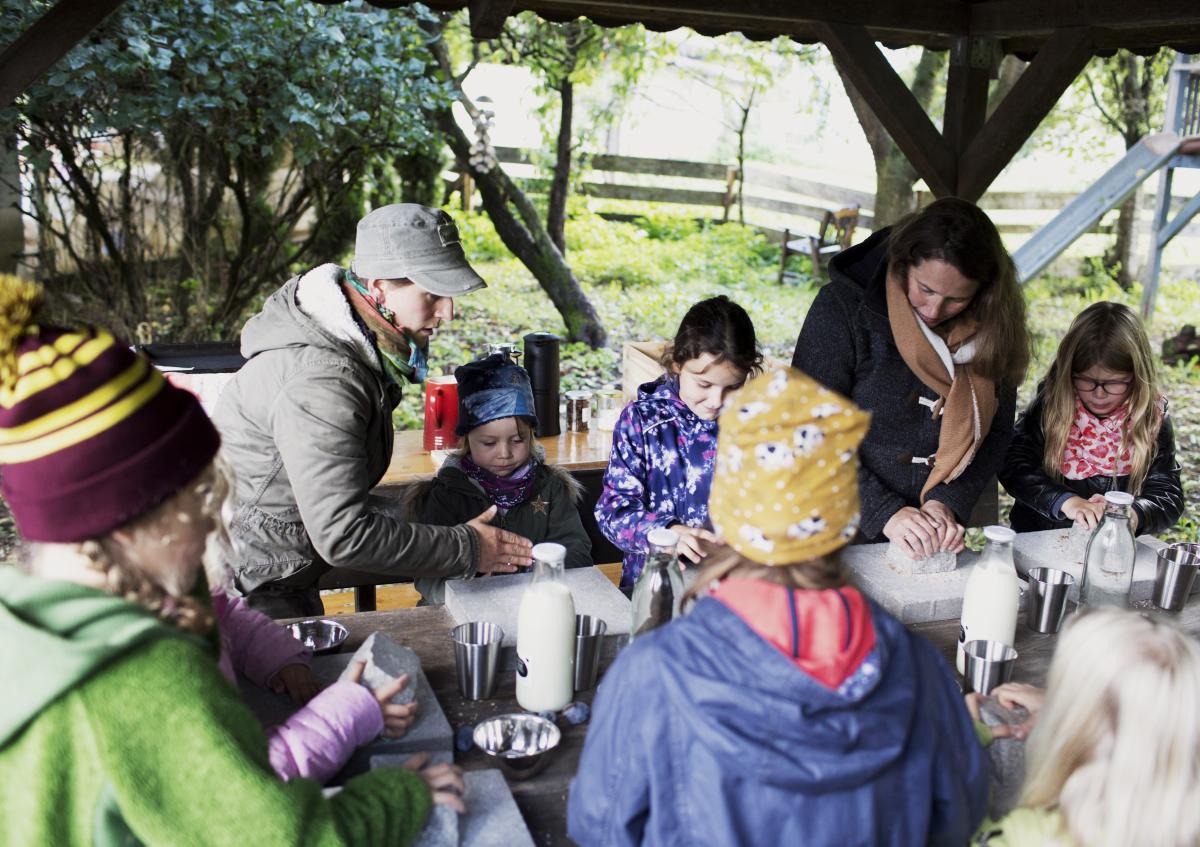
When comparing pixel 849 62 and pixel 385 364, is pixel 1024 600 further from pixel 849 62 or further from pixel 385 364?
pixel 849 62

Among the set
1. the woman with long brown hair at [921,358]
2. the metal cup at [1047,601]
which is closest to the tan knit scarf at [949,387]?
the woman with long brown hair at [921,358]

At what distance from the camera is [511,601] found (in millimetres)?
2418

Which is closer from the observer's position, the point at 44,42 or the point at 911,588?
the point at 911,588

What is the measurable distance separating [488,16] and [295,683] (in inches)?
113

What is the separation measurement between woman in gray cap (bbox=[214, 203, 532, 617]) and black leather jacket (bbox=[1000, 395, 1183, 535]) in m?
1.71

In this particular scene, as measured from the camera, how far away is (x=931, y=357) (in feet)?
10.0

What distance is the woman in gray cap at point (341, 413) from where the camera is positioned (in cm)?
238

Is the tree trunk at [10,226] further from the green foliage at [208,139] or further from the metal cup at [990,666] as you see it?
the metal cup at [990,666]

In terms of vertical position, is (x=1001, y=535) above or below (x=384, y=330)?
below

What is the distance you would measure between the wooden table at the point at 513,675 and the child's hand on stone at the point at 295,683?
0.25 m

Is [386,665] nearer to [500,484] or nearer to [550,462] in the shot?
[500,484]

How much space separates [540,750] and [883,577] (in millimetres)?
1182

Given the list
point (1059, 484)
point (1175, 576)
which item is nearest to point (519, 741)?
point (1175, 576)

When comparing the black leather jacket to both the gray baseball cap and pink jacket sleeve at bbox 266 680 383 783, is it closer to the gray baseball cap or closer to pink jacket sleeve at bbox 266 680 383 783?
the gray baseball cap
